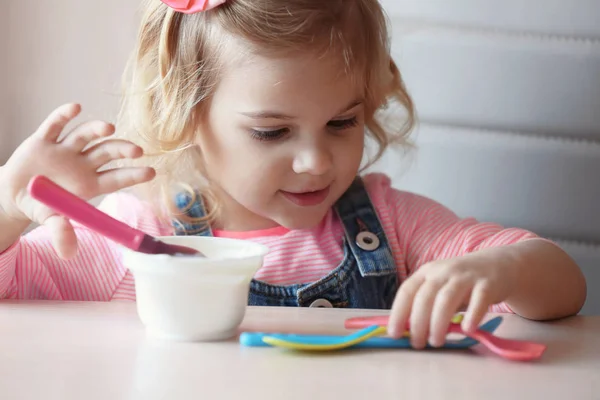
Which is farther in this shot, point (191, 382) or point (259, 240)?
point (259, 240)

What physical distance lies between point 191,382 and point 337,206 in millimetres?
612

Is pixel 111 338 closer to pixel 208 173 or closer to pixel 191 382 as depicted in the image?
pixel 191 382

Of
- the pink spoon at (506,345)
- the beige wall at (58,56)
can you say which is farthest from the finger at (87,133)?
the beige wall at (58,56)

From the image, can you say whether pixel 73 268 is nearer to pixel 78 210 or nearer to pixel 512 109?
pixel 78 210

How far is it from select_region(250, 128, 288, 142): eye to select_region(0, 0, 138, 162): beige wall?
49 centimetres

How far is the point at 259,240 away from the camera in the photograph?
1198 mm

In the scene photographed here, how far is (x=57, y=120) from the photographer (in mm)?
944

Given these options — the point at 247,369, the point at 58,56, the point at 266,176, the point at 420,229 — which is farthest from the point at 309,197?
the point at 58,56

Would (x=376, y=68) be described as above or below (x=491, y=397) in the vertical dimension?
above

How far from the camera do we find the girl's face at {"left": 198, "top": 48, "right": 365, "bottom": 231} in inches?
39.8

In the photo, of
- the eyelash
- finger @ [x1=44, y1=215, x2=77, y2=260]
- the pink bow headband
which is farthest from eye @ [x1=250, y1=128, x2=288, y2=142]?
finger @ [x1=44, y1=215, x2=77, y2=260]

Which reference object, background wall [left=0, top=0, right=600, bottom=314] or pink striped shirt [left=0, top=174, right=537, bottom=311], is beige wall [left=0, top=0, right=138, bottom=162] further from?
pink striped shirt [left=0, top=174, right=537, bottom=311]

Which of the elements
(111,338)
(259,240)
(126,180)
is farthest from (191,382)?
(259,240)

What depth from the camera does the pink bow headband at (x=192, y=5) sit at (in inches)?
40.7
